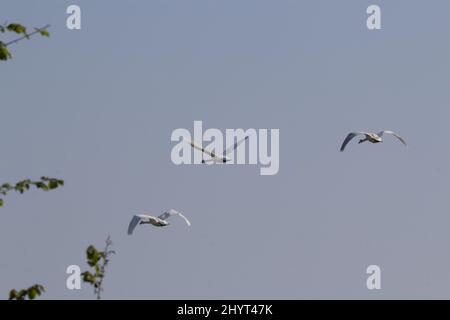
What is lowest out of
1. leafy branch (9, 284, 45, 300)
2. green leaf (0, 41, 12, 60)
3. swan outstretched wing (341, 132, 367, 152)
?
leafy branch (9, 284, 45, 300)

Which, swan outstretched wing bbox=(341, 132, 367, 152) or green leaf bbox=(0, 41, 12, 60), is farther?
swan outstretched wing bbox=(341, 132, 367, 152)

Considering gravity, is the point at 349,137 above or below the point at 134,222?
above

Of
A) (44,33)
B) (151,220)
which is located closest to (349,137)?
(151,220)

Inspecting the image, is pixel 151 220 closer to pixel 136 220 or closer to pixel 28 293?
pixel 136 220

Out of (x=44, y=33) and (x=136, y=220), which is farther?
(x=136, y=220)

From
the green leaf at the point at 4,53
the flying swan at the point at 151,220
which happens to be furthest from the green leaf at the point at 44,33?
the flying swan at the point at 151,220

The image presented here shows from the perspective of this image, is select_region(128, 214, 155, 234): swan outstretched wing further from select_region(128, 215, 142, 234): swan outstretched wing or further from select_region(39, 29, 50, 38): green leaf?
select_region(39, 29, 50, 38): green leaf

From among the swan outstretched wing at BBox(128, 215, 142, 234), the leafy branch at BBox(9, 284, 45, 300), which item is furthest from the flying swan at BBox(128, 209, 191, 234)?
the leafy branch at BBox(9, 284, 45, 300)

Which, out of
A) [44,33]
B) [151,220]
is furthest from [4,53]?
[151,220]

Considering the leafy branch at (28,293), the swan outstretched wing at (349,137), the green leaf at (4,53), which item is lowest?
the leafy branch at (28,293)

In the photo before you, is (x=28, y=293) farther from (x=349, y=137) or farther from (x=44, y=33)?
(x=349, y=137)

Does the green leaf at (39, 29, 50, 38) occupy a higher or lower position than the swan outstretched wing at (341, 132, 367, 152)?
lower

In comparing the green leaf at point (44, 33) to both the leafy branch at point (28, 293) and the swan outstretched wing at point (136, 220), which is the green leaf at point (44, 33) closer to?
the leafy branch at point (28, 293)
